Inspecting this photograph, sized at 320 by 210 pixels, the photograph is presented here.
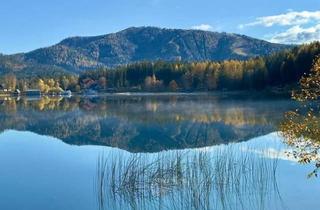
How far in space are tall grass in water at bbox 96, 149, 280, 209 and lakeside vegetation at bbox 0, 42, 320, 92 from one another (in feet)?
187

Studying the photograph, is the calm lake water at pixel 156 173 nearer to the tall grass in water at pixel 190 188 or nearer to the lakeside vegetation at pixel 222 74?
the tall grass in water at pixel 190 188

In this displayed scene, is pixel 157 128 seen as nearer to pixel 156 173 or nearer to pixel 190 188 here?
pixel 156 173

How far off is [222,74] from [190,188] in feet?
420

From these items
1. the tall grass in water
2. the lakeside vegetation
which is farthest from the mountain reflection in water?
the lakeside vegetation

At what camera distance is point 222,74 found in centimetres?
14438

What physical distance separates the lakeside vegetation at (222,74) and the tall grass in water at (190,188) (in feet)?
187

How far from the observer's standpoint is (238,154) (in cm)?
2686

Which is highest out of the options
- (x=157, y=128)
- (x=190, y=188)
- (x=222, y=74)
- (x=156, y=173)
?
(x=156, y=173)

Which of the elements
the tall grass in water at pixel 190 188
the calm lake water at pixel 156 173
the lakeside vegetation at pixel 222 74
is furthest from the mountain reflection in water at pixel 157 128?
the lakeside vegetation at pixel 222 74

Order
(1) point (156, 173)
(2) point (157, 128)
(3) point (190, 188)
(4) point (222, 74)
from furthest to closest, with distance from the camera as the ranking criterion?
(4) point (222, 74) → (2) point (157, 128) → (1) point (156, 173) → (3) point (190, 188)

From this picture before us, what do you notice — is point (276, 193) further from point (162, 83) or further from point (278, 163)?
point (162, 83)

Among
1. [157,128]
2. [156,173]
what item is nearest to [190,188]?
[156,173]

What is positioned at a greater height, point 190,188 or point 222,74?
point 190,188

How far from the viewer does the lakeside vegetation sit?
10939cm
